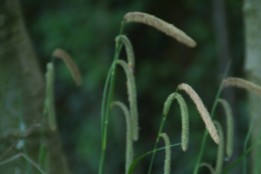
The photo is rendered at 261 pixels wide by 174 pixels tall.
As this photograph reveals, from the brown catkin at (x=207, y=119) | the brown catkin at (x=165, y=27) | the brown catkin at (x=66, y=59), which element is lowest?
the brown catkin at (x=207, y=119)

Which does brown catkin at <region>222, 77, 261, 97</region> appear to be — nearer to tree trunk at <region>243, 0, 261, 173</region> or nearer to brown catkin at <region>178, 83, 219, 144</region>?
brown catkin at <region>178, 83, 219, 144</region>

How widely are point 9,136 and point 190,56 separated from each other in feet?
8.31

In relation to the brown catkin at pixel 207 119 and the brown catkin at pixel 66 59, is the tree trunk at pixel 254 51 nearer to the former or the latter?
the brown catkin at pixel 66 59

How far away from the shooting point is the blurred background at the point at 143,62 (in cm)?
323

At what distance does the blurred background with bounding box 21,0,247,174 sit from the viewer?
3.23 m

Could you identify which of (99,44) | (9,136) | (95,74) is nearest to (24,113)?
(9,136)

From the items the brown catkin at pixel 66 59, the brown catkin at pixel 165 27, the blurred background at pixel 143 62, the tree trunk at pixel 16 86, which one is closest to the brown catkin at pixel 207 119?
the brown catkin at pixel 165 27

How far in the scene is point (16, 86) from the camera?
54.2 inches

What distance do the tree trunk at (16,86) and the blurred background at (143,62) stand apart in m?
1.74

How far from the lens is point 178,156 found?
11.3 feet

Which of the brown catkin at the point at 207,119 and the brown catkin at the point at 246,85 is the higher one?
the brown catkin at the point at 207,119

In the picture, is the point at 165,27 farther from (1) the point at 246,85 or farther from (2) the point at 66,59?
(2) the point at 66,59

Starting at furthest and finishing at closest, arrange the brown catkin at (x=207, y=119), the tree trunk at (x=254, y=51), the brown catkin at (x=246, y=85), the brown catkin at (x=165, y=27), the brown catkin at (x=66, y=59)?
the tree trunk at (x=254, y=51) < the brown catkin at (x=66, y=59) < the brown catkin at (x=246, y=85) < the brown catkin at (x=165, y=27) < the brown catkin at (x=207, y=119)

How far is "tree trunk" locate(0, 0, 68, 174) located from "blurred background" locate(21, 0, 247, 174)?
1739 mm
